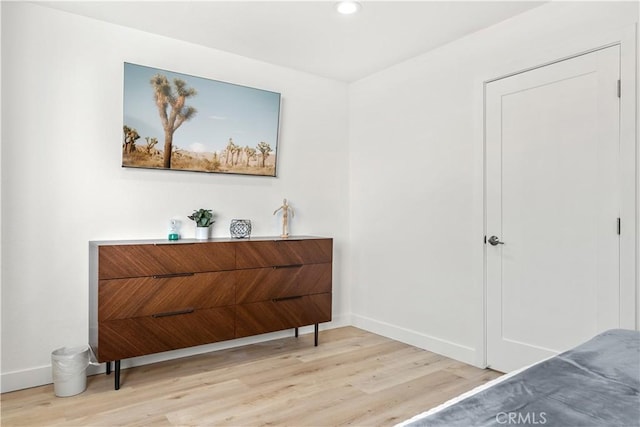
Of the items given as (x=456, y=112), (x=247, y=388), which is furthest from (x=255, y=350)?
(x=456, y=112)

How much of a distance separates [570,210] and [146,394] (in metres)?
2.95

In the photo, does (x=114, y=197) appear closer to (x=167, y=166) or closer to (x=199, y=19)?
(x=167, y=166)

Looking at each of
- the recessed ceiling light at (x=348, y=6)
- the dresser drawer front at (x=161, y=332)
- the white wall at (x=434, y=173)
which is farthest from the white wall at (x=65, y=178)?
the white wall at (x=434, y=173)

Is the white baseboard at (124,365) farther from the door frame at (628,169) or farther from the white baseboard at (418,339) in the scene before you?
the door frame at (628,169)

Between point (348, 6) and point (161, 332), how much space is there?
8.32 ft

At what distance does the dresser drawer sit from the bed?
2.21 metres

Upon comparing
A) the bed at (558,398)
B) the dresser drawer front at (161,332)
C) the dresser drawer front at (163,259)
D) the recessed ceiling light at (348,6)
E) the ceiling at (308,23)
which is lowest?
the dresser drawer front at (161,332)

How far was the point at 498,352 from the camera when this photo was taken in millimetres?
2959

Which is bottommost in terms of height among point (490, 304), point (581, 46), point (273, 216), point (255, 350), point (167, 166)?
point (255, 350)

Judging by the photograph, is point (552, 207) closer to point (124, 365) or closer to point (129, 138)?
point (129, 138)

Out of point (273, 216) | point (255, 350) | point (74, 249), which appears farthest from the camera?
point (273, 216)

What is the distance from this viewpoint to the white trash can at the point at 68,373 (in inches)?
99.1

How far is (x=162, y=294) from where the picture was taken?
8.99 ft

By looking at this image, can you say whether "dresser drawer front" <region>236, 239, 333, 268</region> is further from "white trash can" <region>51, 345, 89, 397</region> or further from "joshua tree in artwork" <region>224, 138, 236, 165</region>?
"white trash can" <region>51, 345, 89, 397</region>
